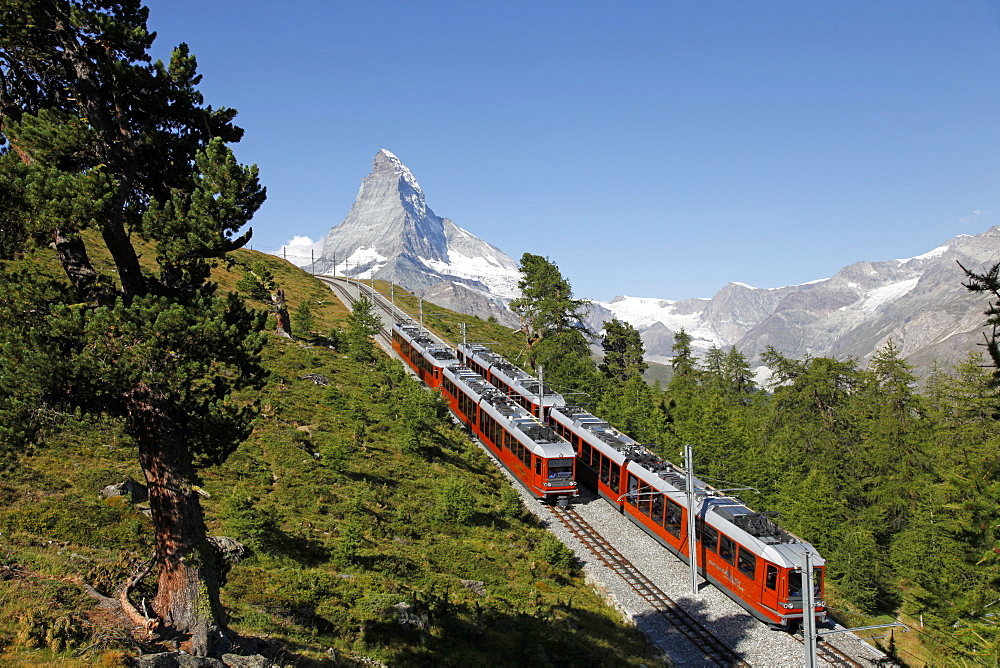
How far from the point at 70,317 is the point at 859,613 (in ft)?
123

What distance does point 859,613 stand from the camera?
32312mm

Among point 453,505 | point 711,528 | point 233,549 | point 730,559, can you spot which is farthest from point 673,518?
point 233,549

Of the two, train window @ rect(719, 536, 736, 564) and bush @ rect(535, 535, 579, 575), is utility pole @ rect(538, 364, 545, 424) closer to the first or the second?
bush @ rect(535, 535, 579, 575)

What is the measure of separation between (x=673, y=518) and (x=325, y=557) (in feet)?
Result: 47.8

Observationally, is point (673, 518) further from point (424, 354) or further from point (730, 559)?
point (424, 354)

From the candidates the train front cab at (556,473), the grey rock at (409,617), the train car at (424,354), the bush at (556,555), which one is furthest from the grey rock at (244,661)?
the train car at (424,354)

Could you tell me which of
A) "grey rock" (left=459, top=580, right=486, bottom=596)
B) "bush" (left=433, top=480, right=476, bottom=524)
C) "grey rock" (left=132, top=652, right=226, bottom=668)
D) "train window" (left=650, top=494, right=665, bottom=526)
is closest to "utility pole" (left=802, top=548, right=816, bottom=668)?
"grey rock" (left=459, top=580, right=486, bottom=596)

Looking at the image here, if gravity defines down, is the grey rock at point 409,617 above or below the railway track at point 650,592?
above

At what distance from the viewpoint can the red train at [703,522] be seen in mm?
20969

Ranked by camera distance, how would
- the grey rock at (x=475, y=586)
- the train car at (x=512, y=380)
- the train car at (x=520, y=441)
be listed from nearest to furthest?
the grey rock at (x=475, y=586), the train car at (x=520, y=441), the train car at (x=512, y=380)

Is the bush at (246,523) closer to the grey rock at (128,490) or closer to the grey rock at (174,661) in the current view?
the grey rock at (128,490)

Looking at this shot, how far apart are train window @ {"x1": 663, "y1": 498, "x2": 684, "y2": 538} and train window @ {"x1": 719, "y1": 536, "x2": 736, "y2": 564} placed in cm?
253

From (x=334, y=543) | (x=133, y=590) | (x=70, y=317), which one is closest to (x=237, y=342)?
(x=70, y=317)

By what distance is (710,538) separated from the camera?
79.2 feet
